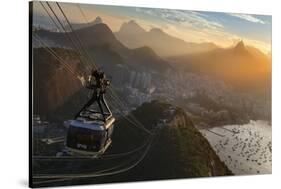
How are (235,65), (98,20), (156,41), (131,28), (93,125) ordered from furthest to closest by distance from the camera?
(235,65) < (156,41) < (131,28) < (98,20) < (93,125)

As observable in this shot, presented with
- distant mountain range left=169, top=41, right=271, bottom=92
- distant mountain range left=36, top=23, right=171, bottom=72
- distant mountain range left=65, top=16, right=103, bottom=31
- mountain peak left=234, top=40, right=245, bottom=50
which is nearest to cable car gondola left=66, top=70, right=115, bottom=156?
distant mountain range left=36, top=23, right=171, bottom=72

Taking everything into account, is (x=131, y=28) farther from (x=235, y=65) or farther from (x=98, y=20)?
(x=235, y=65)

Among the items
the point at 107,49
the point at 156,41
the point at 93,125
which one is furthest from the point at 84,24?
the point at 93,125

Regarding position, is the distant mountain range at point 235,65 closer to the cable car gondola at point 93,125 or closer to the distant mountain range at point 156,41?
the distant mountain range at point 156,41

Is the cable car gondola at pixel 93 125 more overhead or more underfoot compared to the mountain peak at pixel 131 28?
A: more underfoot

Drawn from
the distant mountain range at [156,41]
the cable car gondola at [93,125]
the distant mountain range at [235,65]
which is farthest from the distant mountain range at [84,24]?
the distant mountain range at [235,65]
